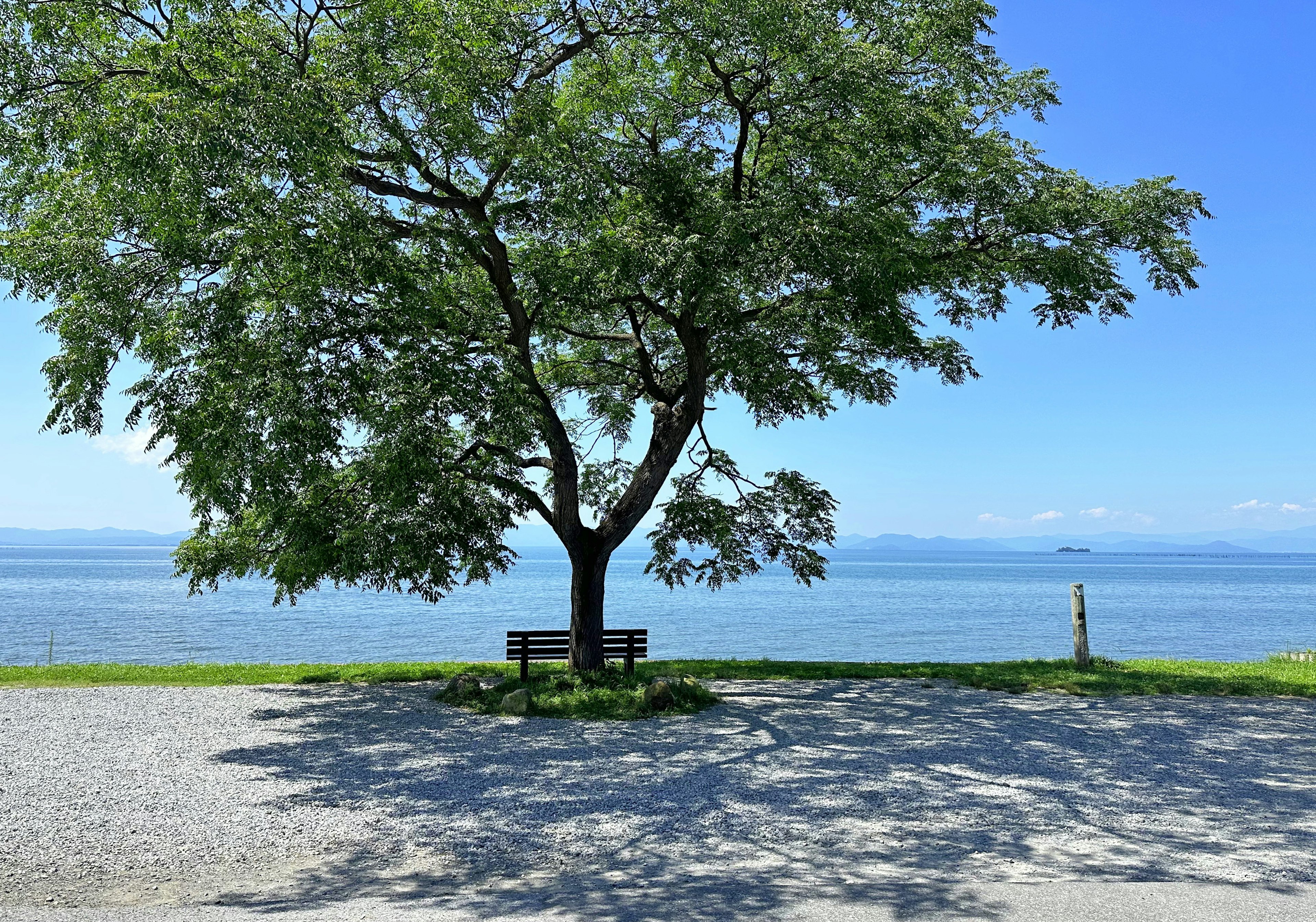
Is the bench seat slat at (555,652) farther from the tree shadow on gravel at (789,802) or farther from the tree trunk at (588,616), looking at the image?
the tree shadow on gravel at (789,802)

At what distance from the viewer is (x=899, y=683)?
44.6 ft

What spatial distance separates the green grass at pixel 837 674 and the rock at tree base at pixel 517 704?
1.12 ft

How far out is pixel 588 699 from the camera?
1139 centimetres

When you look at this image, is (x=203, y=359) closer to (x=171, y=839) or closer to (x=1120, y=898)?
(x=171, y=839)

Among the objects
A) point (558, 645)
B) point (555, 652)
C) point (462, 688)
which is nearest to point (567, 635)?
point (558, 645)

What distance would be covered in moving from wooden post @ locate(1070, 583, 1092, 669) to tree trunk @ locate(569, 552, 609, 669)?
7.88 metres

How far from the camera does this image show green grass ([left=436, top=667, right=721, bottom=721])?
432 inches

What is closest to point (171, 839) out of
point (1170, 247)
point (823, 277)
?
point (823, 277)

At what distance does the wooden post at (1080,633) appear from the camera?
14.9 m

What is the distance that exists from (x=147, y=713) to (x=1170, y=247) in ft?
48.8

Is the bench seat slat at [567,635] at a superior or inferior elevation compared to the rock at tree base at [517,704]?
superior

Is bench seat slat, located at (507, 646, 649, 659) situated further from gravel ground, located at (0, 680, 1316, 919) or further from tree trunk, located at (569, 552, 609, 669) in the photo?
gravel ground, located at (0, 680, 1316, 919)

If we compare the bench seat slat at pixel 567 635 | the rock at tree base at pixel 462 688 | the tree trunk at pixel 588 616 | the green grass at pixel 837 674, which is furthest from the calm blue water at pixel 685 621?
the rock at tree base at pixel 462 688

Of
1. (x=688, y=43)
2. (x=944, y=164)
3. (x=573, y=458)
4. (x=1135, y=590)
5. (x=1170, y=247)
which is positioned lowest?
(x=1135, y=590)
